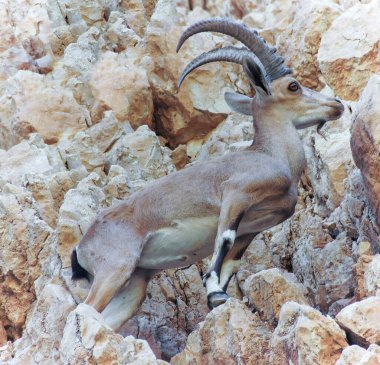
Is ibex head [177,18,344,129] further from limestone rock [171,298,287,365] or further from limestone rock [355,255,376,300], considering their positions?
limestone rock [171,298,287,365]

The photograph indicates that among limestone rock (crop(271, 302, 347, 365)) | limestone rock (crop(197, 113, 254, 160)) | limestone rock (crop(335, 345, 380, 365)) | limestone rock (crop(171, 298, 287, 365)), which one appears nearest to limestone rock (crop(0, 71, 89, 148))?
limestone rock (crop(197, 113, 254, 160))

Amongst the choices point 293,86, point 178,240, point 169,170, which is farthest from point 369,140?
point 169,170

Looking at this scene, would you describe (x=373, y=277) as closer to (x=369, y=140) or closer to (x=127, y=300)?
(x=369, y=140)

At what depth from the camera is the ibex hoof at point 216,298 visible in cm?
998

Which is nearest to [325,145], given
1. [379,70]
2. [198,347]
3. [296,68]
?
[379,70]

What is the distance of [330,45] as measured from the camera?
48.1ft

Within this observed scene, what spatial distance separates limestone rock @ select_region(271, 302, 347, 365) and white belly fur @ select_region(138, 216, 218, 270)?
7.38ft

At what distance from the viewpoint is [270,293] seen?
9.74m

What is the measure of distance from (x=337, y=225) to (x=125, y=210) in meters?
2.72

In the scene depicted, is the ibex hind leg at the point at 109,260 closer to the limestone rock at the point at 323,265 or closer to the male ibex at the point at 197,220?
the male ibex at the point at 197,220

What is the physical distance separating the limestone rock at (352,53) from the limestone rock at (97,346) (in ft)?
22.0

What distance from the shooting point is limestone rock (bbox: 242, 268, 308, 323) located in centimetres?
962

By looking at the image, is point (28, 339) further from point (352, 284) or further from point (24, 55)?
point (24, 55)

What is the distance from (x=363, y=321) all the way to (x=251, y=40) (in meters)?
4.00
